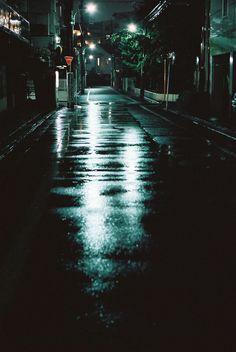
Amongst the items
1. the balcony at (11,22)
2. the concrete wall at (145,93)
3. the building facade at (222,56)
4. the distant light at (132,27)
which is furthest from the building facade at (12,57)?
the distant light at (132,27)

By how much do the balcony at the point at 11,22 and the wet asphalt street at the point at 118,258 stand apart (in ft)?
39.6

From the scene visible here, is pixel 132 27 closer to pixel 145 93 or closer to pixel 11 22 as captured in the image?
pixel 145 93

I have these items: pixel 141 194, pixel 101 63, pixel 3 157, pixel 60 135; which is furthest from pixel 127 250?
pixel 101 63

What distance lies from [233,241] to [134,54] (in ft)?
171

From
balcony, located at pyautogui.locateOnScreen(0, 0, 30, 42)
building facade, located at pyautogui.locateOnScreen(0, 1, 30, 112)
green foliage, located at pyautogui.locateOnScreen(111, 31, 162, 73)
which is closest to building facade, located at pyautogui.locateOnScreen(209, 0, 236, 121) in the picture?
building facade, located at pyautogui.locateOnScreen(0, 1, 30, 112)

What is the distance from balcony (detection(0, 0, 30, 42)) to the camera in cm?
2523

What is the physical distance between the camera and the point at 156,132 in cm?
2292

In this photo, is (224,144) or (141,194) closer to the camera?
(141,194)

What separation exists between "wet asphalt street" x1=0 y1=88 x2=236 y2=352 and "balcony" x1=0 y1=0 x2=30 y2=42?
1207cm

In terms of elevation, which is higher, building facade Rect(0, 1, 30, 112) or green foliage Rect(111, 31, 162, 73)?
green foliage Rect(111, 31, 162, 73)

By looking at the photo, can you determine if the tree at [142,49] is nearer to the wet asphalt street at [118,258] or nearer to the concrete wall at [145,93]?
the concrete wall at [145,93]

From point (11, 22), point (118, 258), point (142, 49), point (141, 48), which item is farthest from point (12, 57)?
point (118, 258)

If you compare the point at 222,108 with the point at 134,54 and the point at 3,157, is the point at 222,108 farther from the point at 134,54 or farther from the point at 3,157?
the point at 134,54

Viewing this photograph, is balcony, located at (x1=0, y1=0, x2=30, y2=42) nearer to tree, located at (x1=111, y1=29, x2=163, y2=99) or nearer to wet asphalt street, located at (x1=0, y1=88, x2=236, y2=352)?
wet asphalt street, located at (x1=0, y1=88, x2=236, y2=352)
